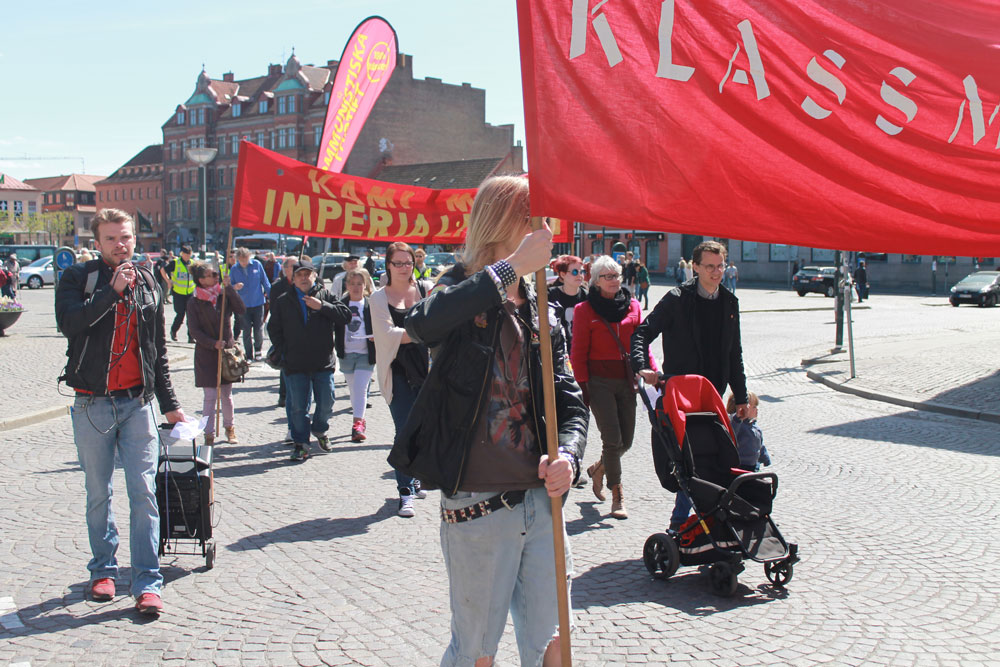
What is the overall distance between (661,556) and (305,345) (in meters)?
4.38

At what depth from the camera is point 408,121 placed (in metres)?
76.5

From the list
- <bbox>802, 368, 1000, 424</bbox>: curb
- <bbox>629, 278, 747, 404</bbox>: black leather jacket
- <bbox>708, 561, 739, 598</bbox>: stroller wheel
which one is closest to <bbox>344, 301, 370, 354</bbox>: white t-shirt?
<bbox>629, 278, 747, 404</bbox>: black leather jacket

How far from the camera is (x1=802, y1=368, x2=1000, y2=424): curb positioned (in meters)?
10.8

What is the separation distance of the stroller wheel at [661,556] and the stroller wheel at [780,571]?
0.49m

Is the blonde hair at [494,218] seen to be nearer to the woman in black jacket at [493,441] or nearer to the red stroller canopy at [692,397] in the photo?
the woman in black jacket at [493,441]

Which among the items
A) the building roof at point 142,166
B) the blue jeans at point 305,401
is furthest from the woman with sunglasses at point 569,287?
the building roof at point 142,166

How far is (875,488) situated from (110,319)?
579 cm

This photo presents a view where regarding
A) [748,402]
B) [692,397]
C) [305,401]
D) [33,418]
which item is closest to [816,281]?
[305,401]

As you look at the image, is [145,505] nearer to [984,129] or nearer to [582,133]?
[582,133]

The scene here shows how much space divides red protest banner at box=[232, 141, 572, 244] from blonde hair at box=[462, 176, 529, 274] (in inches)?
183

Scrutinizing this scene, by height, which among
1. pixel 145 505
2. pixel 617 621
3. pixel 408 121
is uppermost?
pixel 408 121

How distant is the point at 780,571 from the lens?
500 cm

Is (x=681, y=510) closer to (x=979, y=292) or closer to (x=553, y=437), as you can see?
(x=553, y=437)

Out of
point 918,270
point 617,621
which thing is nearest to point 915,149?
point 617,621
